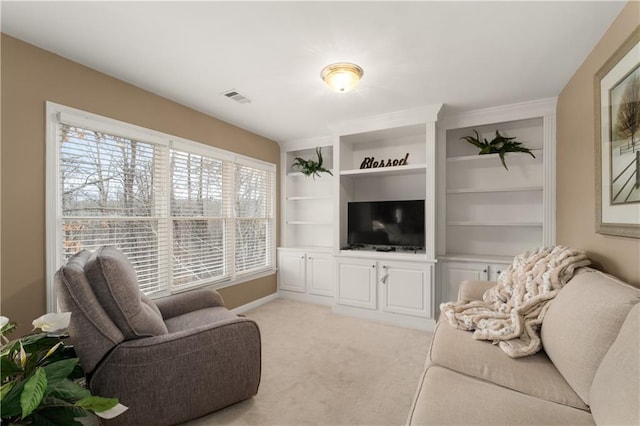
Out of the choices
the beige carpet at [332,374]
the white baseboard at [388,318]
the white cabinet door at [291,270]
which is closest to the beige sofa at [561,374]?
the beige carpet at [332,374]

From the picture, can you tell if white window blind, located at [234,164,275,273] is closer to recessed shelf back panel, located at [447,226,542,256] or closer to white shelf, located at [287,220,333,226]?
white shelf, located at [287,220,333,226]

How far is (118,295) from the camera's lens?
1494 millimetres

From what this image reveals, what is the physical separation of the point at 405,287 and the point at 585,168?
6.36 feet

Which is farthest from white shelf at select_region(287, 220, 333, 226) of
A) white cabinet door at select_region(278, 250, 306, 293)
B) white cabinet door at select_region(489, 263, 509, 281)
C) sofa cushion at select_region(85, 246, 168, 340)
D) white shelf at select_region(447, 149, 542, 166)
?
sofa cushion at select_region(85, 246, 168, 340)

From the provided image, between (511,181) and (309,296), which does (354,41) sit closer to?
(511,181)

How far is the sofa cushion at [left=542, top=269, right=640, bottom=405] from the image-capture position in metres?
1.08

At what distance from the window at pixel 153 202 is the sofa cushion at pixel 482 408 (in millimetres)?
2479

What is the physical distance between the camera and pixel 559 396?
1.14m

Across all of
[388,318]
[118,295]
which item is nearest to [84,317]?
[118,295]

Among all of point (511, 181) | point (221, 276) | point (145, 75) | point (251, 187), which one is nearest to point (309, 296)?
point (221, 276)

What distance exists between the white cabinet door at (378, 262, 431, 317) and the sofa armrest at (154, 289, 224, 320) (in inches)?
74.0

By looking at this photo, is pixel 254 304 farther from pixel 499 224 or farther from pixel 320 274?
pixel 499 224

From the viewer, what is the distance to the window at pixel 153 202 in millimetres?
2078

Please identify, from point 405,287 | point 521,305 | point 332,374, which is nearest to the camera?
point 521,305
